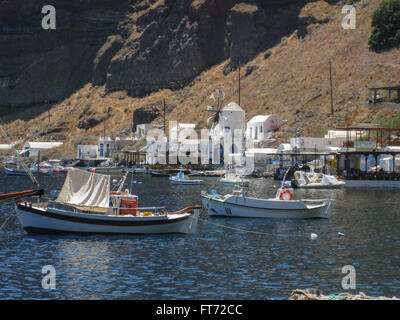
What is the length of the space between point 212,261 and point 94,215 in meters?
10.4

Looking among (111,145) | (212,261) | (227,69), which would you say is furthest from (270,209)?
(227,69)

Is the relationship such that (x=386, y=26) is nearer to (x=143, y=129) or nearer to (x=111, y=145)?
(x=143, y=129)

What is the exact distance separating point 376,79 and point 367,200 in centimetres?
7036

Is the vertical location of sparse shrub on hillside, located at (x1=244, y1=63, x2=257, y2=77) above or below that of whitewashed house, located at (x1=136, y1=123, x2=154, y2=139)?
above

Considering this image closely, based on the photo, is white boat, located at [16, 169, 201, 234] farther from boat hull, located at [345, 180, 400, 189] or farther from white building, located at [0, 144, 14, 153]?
white building, located at [0, 144, 14, 153]

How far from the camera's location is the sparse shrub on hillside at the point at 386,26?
14088 cm

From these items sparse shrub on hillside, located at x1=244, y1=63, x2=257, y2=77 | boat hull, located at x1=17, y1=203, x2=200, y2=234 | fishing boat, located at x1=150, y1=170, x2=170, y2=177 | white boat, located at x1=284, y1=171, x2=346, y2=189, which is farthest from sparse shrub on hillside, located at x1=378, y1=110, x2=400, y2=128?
boat hull, located at x1=17, y1=203, x2=200, y2=234

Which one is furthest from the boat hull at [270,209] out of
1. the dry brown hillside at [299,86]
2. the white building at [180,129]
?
the white building at [180,129]

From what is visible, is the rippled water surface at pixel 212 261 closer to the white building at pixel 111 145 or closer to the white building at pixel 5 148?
the white building at pixel 111 145

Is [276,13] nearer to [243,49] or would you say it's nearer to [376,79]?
[243,49]

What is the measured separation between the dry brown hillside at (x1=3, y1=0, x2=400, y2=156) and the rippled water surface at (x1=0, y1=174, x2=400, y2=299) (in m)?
79.3

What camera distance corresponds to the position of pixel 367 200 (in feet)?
216

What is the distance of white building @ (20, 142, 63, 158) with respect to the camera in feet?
584

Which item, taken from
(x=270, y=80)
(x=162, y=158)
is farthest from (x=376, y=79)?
(x=162, y=158)
